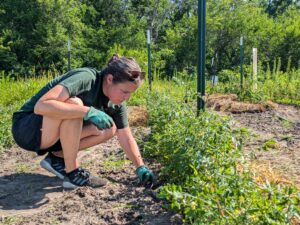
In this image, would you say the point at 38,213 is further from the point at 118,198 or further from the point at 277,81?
the point at 277,81

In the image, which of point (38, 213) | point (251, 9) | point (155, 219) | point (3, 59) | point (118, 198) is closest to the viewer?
point (155, 219)

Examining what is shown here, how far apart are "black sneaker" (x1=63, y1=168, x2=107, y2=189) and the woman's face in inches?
23.4

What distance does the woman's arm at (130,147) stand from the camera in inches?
115

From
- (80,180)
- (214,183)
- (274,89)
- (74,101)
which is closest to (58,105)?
(74,101)

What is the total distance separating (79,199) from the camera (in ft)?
8.79

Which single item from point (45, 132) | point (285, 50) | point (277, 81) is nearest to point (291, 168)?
point (45, 132)

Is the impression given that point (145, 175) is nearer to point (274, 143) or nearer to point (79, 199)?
point (79, 199)

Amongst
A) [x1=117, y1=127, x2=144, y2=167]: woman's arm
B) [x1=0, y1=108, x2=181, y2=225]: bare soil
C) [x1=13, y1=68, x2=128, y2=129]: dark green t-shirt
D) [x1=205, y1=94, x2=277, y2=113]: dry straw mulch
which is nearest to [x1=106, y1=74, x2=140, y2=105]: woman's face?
[x1=13, y1=68, x2=128, y2=129]: dark green t-shirt

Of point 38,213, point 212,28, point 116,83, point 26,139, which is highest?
point 212,28

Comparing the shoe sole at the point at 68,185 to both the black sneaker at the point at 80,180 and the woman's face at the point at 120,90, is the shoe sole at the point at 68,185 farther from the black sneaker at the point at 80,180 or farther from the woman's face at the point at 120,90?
the woman's face at the point at 120,90

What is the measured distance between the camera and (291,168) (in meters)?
3.17

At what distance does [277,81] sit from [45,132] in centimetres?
698

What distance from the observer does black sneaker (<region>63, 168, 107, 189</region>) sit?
2.86 m

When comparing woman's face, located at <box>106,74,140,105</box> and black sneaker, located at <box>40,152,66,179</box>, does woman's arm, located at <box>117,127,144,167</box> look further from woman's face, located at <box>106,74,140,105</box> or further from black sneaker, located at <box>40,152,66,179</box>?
black sneaker, located at <box>40,152,66,179</box>
